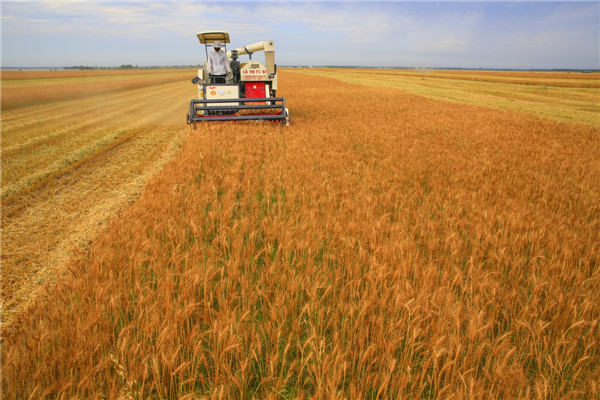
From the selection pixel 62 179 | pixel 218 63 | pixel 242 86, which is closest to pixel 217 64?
pixel 218 63

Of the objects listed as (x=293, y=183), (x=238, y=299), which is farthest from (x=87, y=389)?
(x=293, y=183)

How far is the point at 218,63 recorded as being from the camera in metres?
10.4

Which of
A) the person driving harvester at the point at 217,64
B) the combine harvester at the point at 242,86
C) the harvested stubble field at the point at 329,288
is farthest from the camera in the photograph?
the person driving harvester at the point at 217,64

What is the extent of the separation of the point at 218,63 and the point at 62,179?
616 centimetres

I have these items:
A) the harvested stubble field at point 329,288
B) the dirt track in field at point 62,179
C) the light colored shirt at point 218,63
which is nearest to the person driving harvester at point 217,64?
the light colored shirt at point 218,63

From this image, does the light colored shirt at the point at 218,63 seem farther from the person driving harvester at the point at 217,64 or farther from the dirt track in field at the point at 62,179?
the dirt track in field at the point at 62,179

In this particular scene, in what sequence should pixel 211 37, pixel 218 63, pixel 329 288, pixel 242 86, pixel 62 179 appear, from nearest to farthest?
pixel 329 288
pixel 62 179
pixel 218 63
pixel 242 86
pixel 211 37

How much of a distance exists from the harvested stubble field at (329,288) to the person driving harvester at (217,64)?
17.0ft

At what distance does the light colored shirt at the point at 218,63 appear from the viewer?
10.4 m

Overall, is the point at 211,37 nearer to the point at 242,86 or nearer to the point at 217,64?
the point at 217,64

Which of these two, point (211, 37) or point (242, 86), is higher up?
point (211, 37)

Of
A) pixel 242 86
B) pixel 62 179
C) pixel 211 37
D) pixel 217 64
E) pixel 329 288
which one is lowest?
pixel 329 288

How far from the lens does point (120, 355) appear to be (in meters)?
1.78

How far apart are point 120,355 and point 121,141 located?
30.4 ft
